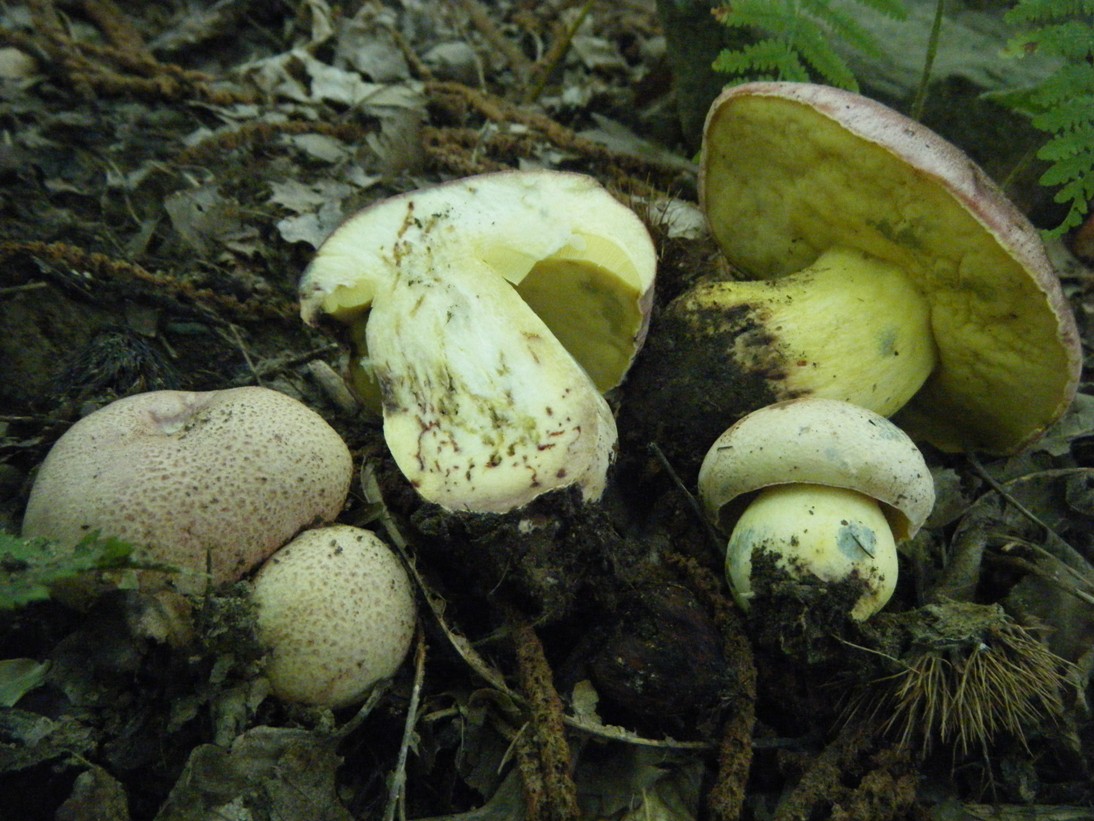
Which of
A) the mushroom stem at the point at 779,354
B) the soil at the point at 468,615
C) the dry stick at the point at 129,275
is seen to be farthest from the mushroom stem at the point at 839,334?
the dry stick at the point at 129,275

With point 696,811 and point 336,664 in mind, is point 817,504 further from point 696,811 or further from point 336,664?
Result: point 336,664

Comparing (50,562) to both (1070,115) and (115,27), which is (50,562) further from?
(115,27)

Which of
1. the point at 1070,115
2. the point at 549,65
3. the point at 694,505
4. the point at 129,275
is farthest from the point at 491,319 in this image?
the point at 549,65

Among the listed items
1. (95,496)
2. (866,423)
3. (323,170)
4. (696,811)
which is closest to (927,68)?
(866,423)

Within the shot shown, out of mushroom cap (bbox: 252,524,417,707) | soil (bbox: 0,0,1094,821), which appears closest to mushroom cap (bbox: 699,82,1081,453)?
soil (bbox: 0,0,1094,821)

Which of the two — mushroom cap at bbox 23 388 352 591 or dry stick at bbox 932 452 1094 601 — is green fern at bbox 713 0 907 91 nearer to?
dry stick at bbox 932 452 1094 601
